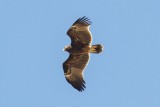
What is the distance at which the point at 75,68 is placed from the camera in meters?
36.4

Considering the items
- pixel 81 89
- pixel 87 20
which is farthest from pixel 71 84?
pixel 87 20

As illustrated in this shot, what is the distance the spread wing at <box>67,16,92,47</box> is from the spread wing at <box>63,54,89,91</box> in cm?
66

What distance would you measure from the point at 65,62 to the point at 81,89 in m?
1.77

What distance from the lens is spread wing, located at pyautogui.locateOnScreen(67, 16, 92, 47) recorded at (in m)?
35.8

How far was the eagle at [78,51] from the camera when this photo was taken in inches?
1405

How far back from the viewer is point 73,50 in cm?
3612

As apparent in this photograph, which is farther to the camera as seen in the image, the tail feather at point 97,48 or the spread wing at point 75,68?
the spread wing at point 75,68

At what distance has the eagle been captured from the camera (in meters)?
35.7

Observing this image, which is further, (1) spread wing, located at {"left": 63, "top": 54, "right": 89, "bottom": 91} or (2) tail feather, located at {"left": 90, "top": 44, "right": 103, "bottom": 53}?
(1) spread wing, located at {"left": 63, "top": 54, "right": 89, "bottom": 91}

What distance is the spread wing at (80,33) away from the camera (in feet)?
117

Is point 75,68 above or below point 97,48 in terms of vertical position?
below

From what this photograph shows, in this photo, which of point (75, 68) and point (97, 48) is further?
point (75, 68)

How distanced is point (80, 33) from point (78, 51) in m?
0.81

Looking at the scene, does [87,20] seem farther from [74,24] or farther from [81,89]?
[81,89]
